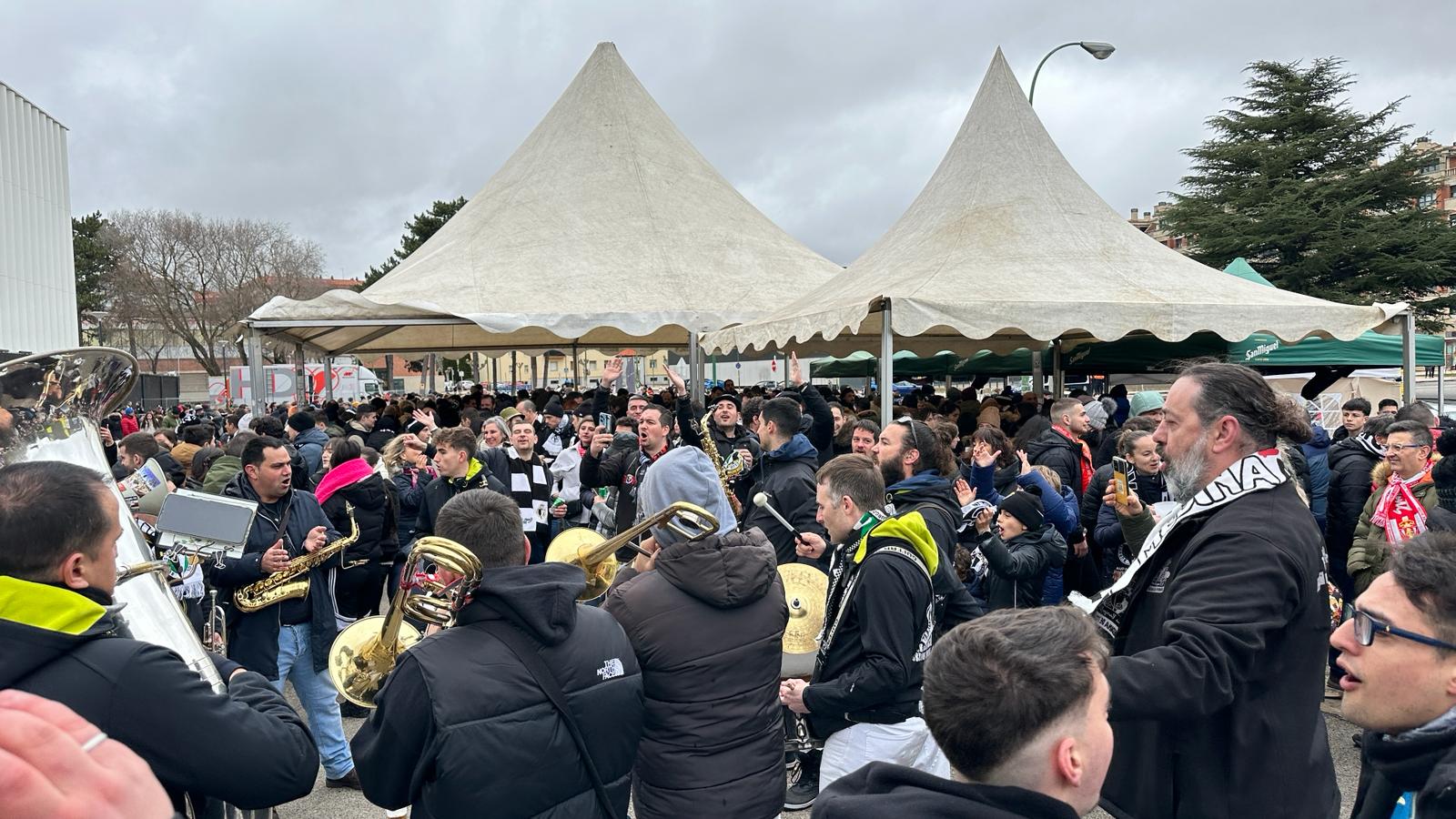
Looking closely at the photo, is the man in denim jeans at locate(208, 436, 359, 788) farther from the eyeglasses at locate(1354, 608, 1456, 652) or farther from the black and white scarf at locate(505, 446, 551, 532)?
the eyeglasses at locate(1354, 608, 1456, 652)

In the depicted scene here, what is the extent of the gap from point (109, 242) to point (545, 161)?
33.5 m

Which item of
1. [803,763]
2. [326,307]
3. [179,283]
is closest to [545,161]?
[326,307]

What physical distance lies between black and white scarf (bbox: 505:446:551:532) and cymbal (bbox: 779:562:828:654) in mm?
3001

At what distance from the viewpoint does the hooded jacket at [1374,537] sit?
16.1 ft

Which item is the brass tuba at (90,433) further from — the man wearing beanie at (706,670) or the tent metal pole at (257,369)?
the tent metal pole at (257,369)

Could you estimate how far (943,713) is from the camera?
146 cm

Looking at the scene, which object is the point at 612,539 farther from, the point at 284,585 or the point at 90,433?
the point at 90,433

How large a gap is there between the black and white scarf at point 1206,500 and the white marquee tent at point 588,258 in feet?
30.9

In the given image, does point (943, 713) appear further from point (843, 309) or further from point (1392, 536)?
point (843, 309)

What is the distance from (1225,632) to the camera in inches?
77.8

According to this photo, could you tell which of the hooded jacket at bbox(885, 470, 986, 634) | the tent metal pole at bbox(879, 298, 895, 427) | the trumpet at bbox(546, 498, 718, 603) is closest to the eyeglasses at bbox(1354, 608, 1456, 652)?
the hooded jacket at bbox(885, 470, 986, 634)

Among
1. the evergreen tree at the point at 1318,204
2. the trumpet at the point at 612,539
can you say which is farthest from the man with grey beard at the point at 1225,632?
the evergreen tree at the point at 1318,204

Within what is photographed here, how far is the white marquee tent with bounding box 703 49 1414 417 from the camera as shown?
815cm

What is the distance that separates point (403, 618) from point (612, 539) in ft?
3.07
